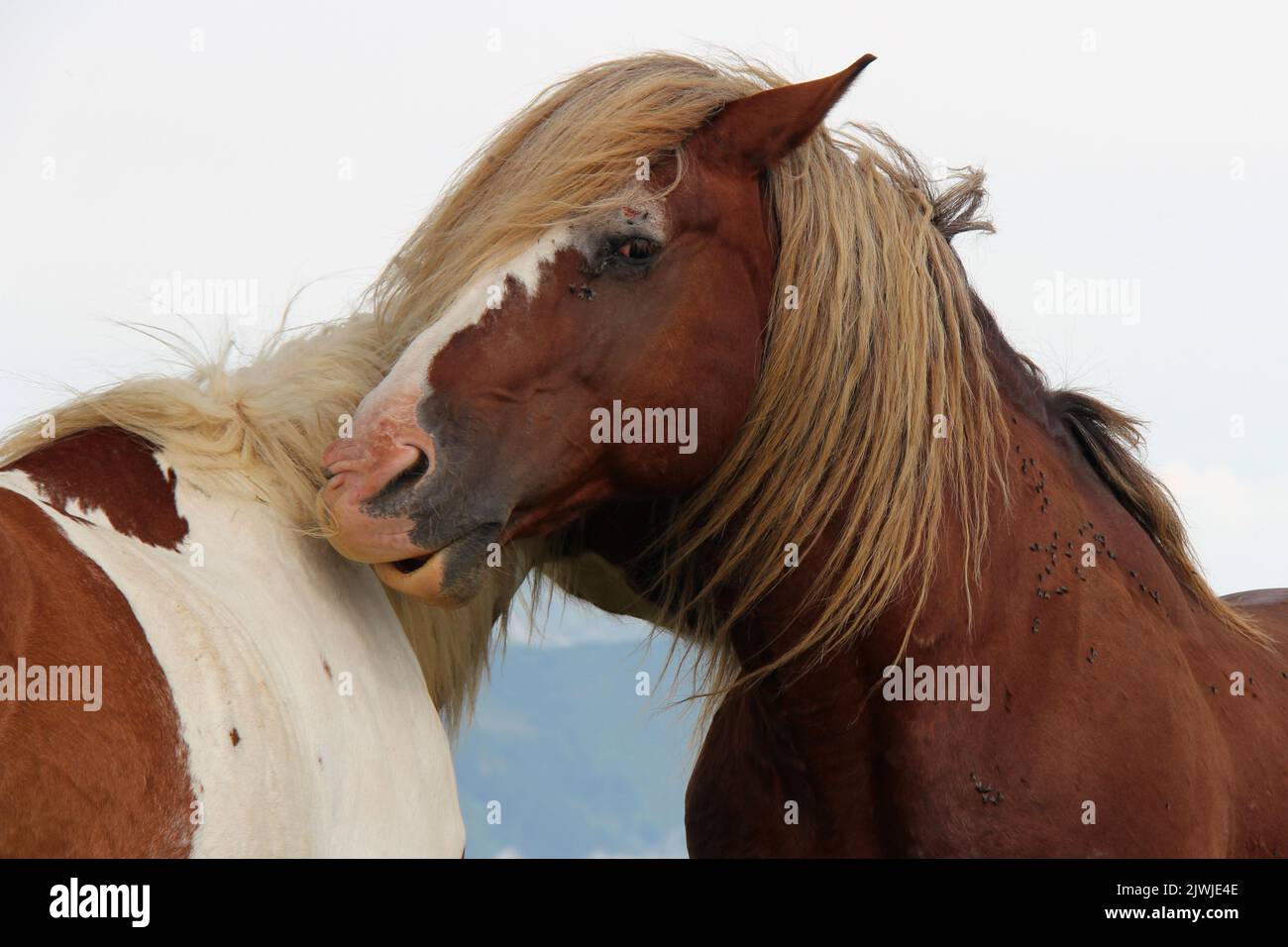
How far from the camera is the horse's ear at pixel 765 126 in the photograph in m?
2.67

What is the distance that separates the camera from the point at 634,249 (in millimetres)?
2568

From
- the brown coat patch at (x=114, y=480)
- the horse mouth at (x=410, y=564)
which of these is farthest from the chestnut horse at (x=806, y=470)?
the brown coat patch at (x=114, y=480)

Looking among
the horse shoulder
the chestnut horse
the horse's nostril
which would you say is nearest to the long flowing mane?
the chestnut horse

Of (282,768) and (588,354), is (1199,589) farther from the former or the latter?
(282,768)

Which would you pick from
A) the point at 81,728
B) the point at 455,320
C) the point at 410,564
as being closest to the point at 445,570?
the point at 410,564

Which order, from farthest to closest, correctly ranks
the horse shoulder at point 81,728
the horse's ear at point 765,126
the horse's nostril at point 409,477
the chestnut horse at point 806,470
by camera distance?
the horse's ear at point 765,126 → the chestnut horse at point 806,470 → the horse's nostril at point 409,477 → the horse shoulder at point 81,728

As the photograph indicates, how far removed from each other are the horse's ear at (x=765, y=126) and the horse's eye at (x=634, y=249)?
0.92 feet

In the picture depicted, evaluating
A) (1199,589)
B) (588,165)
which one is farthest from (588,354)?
(1199,589)

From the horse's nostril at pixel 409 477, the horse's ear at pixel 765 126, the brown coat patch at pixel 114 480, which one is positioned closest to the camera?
the brown coat patch at pixel 114 480

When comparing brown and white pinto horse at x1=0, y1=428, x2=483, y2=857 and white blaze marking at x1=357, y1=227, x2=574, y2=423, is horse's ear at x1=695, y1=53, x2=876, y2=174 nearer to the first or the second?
white blaze marking at x1=357, y1=227, x2=574, y2=423

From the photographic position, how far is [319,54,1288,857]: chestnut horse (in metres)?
2.51

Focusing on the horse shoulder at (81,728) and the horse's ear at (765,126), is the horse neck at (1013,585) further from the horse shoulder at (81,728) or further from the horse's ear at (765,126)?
the horse shoulder at (81,728)

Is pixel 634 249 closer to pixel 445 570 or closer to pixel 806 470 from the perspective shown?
pixel 806 470

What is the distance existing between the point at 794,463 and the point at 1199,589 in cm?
125
